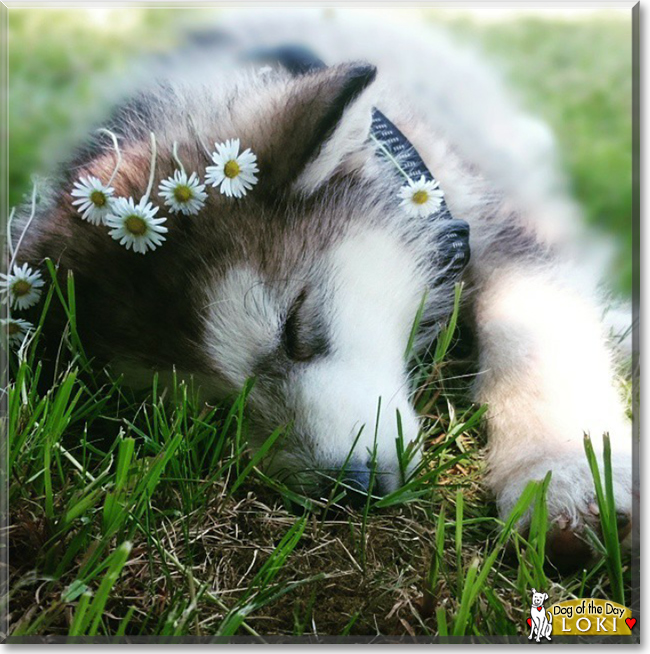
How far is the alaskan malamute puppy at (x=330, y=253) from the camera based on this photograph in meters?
2.18

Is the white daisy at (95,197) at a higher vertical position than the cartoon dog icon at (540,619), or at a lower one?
higher

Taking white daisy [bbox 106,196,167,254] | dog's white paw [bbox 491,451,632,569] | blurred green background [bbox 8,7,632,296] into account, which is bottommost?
dog's white paw [bbox 491,451,632,569]

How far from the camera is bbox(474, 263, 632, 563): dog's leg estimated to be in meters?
2.05

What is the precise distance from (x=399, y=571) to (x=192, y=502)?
54 cm

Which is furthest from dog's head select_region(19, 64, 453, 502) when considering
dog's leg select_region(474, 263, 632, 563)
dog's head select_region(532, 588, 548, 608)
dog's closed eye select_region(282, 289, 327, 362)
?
dog's head select_region(532, 588, 548, 608)

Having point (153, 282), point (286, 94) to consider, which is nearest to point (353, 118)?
point (286, 94)

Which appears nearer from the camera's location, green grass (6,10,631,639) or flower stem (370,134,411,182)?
green grass (6,10,631,639)

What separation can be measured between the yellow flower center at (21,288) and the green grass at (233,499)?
0.09 metres

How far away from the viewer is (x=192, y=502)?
6.72 feet

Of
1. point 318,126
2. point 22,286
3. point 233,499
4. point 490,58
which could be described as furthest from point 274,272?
point 490,58

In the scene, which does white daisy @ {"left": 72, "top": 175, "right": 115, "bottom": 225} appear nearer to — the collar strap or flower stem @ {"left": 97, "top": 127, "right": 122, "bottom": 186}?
flower stem @ {"left": 97, "top": 127, "right": 122, "bottom": 186}

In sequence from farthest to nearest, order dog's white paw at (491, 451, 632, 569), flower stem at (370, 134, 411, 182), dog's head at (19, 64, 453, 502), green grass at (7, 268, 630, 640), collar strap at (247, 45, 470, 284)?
1. flower stem at (370, 134, 411, 182)
2. collar strap at (247, 45, 470, 284)
3. dog's head at (19, 64, 453, 502)
4. dog's white paw at (491, 451, 632, 569)
5. green grass at (7, 268, 630, 640)

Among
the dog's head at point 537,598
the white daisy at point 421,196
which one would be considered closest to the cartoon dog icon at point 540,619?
the dog's head at point 537,598

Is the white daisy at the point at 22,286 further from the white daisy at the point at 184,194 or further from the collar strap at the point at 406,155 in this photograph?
the collar strap at the point at 406,155
